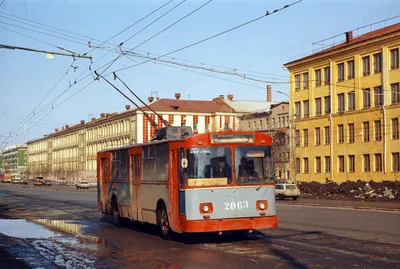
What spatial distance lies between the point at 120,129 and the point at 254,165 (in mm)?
89685

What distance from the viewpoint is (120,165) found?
20.0 metres

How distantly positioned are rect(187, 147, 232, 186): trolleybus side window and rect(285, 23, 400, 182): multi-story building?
42.3 metres

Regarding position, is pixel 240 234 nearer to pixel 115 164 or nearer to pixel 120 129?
pixel 115 164

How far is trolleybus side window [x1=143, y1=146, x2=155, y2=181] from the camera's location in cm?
1662

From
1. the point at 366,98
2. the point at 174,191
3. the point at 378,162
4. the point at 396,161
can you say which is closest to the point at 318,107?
the point at 366,98

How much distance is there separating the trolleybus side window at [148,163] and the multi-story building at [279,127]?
171 ft

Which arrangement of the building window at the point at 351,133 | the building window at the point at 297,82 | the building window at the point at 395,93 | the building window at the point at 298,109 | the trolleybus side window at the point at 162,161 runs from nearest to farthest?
the trolleybus side window at the point at 162,161, the building window at the point at 395,93, the building window at the point at 351,133, the building window at the point at 298,109, the building window at the point at 297,82

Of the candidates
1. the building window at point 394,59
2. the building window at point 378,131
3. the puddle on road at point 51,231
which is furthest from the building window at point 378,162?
the puddle on road at point 51,231

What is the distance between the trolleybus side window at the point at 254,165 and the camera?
14.6 meters

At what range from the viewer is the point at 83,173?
380 ft

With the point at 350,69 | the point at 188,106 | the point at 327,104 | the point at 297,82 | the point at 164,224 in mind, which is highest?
the point at 188,106

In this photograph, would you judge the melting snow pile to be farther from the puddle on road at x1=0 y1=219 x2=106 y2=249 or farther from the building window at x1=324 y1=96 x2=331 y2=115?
the puddle on road at x1=0 y1=219 x2=106 y2=249

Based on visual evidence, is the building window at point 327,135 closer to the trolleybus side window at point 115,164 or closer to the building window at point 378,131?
the building window at point 378,131

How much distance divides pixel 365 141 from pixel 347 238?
1735 inches
